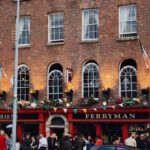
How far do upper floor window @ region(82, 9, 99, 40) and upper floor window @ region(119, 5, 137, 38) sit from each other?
5.37ft

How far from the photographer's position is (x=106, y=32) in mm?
32031

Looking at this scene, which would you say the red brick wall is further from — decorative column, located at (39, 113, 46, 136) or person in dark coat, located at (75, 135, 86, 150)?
person in dark coat, located at (75, 135, 86, 150)

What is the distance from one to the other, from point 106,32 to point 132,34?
172 centimetres

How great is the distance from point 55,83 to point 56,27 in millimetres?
3810

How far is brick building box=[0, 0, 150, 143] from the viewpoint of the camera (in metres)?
30.8

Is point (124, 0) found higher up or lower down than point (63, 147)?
higher up

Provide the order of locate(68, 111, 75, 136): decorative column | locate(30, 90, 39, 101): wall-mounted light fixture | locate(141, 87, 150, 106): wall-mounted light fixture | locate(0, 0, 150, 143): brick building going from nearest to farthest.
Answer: locate(141, 87, 150, 106): wall-mounted light fixture, locate(0, 0, 150, 143): brick building, locate(68, 111, 75, 136): decorative column, locate(30, 90, 39, 101): wall-mounted light fixture

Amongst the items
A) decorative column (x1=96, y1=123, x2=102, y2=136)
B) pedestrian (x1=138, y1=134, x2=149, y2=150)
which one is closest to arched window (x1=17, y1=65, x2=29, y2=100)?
decorative column (x1=96, y1=123, x2=102, y2=136)

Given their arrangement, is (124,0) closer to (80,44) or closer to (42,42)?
(80,44)

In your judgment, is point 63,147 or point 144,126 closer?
point 63,147

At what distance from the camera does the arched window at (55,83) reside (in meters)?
32.9

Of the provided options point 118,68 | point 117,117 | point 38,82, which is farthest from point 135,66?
point 38,82

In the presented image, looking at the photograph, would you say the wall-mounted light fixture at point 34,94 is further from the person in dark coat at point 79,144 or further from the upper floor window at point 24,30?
the person in dark coat at point 79,144

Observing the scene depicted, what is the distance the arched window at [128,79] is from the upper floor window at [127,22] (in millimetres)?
1721
